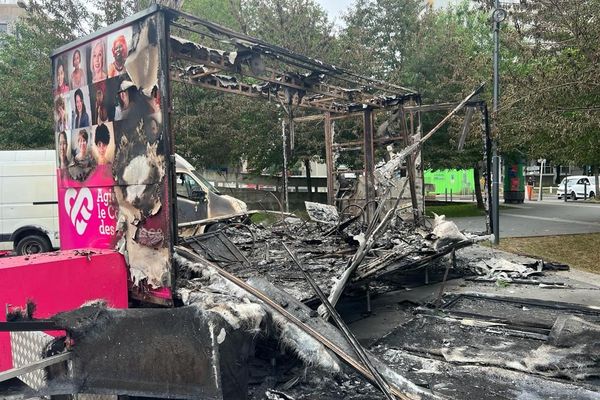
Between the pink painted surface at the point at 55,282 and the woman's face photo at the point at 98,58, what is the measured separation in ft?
6.32

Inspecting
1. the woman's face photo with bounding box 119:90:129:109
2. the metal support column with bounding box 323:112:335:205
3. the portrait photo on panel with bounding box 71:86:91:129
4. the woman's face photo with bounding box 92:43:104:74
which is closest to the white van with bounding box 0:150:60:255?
the metal support column with bounding box 323:112:335:205

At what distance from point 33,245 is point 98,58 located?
8.71 metres

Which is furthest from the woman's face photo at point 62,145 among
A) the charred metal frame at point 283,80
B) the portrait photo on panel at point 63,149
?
the charred metal frame at point 283,80

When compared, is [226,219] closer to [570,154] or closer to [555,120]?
[555,120]

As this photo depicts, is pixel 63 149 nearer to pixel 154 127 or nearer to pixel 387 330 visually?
pixel 154 127

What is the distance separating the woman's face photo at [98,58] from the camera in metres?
4.68

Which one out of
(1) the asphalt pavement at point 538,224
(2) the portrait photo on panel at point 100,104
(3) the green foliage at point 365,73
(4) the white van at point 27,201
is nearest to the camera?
(2) the portrait photo on panel at point 100,104

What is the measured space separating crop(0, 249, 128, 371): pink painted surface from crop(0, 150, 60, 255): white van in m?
8.71

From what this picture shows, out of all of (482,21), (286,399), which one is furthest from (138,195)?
(482,21)

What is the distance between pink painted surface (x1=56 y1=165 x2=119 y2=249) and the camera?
4.77 m

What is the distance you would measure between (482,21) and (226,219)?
16.3 metres

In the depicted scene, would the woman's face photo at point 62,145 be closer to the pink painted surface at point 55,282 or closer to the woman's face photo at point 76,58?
the woman's face photo at point 76,58

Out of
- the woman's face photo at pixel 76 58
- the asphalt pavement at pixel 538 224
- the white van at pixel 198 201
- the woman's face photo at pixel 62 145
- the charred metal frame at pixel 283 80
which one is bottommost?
the asphalt pavement at pixel 538 224

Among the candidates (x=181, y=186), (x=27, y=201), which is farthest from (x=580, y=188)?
(x=27, y=201)
